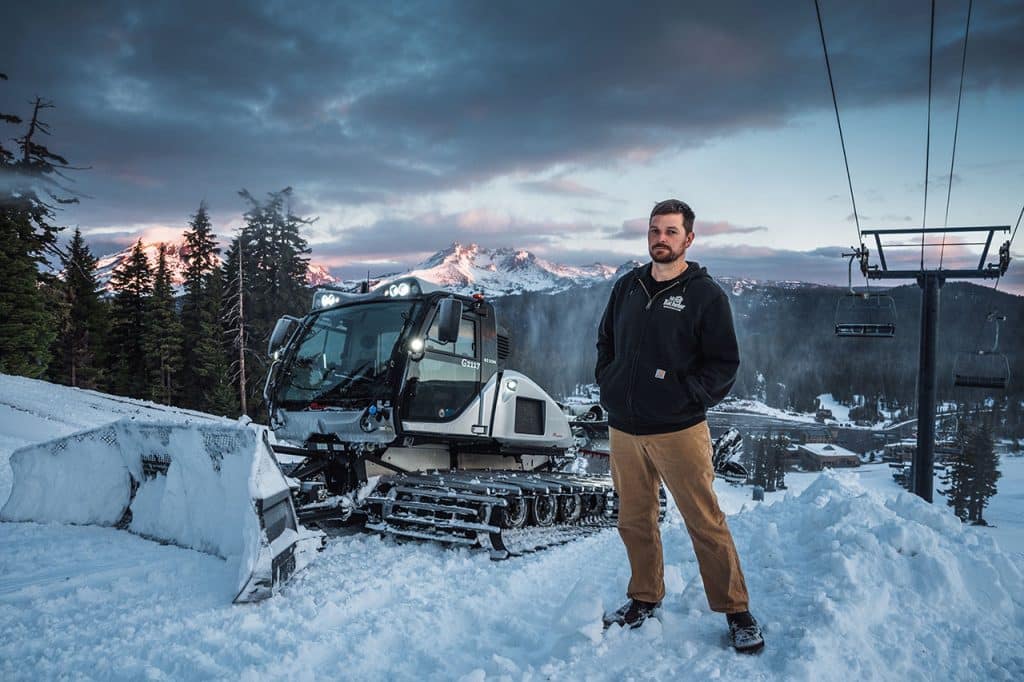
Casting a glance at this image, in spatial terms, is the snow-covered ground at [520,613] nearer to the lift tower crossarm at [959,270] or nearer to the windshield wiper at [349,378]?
the windshield wiper at [349,378]

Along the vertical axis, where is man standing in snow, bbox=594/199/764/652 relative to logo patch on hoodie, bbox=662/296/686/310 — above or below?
below

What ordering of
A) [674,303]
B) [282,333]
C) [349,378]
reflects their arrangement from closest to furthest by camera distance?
1. [674,303]
2. [349,378]
3. [282,333]

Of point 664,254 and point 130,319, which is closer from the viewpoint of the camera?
point 664,254

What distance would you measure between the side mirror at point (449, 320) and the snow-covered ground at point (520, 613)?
2264mm

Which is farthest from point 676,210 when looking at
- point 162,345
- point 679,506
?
point 162,345

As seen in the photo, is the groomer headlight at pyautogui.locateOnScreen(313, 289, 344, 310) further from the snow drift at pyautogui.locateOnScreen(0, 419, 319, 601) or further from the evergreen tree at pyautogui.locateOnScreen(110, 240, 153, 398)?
the evergreen tree at pyautogui.locateOnScreen(110, 240, 153, 398)

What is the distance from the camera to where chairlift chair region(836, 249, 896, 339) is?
13.8 m

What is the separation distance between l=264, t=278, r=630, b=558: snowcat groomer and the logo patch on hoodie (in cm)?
300

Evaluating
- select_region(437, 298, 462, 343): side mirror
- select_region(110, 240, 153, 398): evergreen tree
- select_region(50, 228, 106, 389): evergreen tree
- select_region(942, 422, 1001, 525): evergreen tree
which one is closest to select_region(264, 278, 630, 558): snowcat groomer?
select_region(437, 298, 462, 343): side mirror

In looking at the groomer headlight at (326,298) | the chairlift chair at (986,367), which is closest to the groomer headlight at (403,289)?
the groomer headlight at (326,298)

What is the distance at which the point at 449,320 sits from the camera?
6.60 m

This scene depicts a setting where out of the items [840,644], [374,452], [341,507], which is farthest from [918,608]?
[374,452]

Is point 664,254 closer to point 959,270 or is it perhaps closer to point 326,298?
point 326,298

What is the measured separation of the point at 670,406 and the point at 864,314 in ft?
42.5
